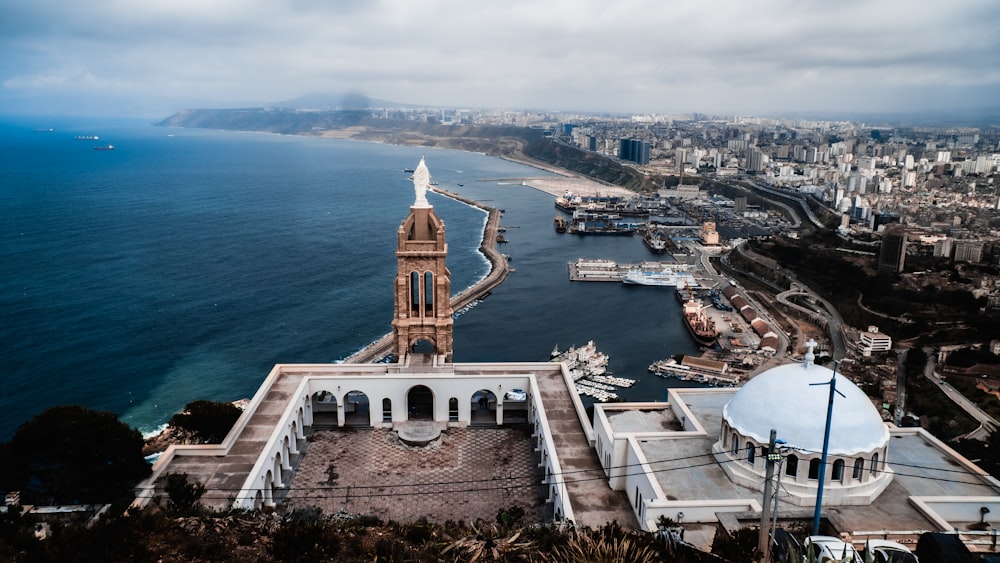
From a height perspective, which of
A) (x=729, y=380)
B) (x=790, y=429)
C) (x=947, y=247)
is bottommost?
(x=729, y=380)

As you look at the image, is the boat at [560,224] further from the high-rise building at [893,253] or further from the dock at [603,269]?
the high-rise building at [893,253]

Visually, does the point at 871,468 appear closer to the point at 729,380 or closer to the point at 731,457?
the point at 731,457

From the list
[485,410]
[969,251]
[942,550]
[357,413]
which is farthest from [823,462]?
[969,251]

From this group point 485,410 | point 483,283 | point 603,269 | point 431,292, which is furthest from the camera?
point 603,269

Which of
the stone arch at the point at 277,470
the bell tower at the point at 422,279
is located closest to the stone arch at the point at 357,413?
the bell tower at the point at 422,279

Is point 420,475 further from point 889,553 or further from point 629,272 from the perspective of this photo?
point 629,272

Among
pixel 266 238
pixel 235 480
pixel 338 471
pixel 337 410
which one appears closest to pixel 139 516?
pixel 235 480
